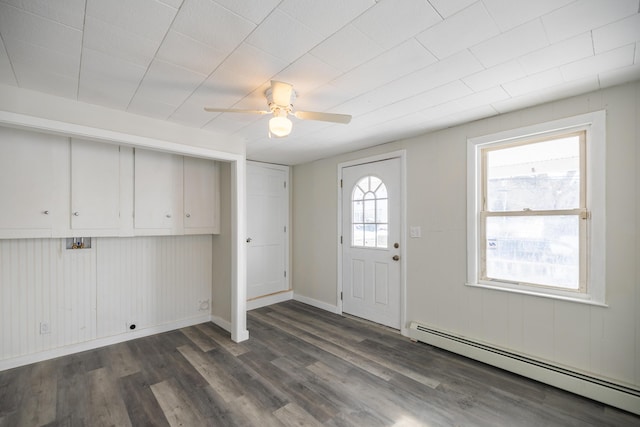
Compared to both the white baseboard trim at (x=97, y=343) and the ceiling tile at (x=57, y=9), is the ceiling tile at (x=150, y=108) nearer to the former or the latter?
the ceiling tile at (x=57, y=9)

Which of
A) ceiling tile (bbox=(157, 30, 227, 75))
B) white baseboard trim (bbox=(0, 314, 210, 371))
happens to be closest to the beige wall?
white baseboard trim (bbox=(0, 314, 210, 371))

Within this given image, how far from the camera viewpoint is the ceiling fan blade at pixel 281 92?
6.37 feet

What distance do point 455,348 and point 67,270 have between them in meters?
4.02

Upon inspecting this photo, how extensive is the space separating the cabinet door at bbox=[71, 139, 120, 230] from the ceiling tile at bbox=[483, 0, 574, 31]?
3.45 meters

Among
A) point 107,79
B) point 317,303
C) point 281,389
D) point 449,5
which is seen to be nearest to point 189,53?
point 107,79

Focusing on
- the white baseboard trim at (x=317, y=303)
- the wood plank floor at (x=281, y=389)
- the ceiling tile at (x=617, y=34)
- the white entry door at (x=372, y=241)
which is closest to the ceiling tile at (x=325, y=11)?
the ceiling tile at (x=617, y=34)

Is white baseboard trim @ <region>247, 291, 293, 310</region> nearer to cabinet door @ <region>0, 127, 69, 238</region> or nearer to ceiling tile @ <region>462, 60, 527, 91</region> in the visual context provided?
cabinet door @ <region>0, 127, 69, 238</region>

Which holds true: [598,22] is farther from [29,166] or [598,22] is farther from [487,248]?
[29,166]

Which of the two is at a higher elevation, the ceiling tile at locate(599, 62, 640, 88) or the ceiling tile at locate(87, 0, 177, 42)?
the ceiling tile at locate(87, 0, 177, 42)

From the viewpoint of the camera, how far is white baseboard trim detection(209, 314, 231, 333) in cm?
358

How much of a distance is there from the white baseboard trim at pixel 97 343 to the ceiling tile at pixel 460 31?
3.92 metres

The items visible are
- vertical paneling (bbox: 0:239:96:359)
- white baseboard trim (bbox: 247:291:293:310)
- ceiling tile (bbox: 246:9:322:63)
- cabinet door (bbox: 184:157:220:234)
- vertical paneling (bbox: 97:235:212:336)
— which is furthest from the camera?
white baseboard trim (bbox: 247:291:293:310)

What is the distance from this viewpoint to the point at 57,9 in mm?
1362

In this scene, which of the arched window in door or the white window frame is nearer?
the white window frame
